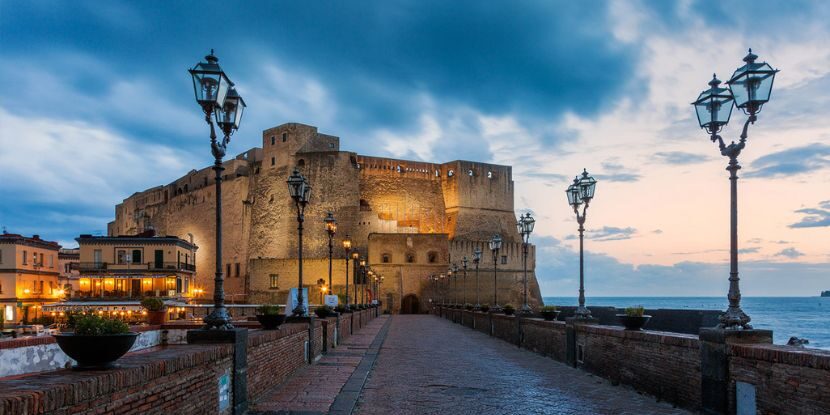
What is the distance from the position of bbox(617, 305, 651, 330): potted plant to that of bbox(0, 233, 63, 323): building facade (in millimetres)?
44554

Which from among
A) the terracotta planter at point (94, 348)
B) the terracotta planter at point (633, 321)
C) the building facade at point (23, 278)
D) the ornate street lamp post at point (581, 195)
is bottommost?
the building facade at point (23, 278)

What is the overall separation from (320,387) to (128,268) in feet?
147

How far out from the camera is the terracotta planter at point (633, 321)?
11532 mm

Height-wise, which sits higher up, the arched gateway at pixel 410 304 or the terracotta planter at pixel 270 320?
the terracotta planter at pixel 270 320

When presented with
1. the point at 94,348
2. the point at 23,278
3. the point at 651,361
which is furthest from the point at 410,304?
the point at 94,348

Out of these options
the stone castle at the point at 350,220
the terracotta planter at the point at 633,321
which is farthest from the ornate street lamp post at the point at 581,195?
the stone castle at the point at 350,220

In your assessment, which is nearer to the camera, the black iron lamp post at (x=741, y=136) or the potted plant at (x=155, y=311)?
the black iron lamp post at (x=741, y=136)

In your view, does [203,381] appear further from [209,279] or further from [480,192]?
[480,192]

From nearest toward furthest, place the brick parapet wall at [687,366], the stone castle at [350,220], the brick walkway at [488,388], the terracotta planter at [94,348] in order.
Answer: the terracotta planter at [94,348] → the brick parapet wall at [687,366] → the brick walkway at [488,388] → the stone castle at [350,220]

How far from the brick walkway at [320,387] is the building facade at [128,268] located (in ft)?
127

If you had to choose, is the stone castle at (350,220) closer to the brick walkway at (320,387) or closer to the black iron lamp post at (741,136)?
the brick walkway at (320,387)

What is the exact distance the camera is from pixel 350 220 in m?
73.4

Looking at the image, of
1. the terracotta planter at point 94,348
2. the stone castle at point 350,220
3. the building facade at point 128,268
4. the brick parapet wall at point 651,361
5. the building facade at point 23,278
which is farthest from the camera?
the stone castle at point 350,220

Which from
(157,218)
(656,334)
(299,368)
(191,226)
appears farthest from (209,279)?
(656,334)
